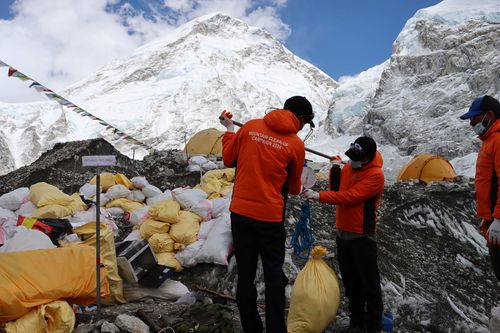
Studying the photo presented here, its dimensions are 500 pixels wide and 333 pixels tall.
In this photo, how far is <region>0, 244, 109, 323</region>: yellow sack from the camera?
8.77 feet

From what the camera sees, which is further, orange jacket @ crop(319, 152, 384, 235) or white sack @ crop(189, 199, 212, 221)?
white sack @ crop(189, 199, 212, 221)

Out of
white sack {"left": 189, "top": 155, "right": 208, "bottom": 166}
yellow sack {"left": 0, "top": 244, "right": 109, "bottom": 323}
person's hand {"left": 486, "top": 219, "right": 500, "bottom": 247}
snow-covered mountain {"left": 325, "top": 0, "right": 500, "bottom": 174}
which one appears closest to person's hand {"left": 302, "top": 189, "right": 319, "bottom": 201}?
person's hand {"left": 486, "top": 219, "right": 500, "bottom": 247}

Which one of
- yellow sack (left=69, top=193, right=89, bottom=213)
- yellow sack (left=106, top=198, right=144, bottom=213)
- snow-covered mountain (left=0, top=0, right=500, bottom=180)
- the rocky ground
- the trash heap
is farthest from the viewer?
snow-covered mountain (left=0, top=0, right=500, bottom=180)

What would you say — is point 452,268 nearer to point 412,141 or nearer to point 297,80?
point 412,141

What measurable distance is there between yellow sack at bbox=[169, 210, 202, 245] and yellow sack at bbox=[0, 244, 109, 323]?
1.50m

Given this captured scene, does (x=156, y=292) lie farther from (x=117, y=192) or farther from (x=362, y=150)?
(x=117, y=192)

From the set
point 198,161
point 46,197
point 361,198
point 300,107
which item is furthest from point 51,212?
point 198,161

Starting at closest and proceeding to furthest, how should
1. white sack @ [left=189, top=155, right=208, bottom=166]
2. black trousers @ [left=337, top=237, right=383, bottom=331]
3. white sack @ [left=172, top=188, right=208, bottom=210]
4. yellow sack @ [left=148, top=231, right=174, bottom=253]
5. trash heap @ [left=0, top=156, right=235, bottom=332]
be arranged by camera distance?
1. trash heap @ [left=0, top=156, right=235, bottom=332]
2. black trousers @ [left=337, top=237, right=383, bottom=331]
3. yellow sack @ [left=148, top=231, right=174, bottom=253]
4. white sack @ [left=172, top=188, right=208, bottom=210]
5. white sack @ [left=189, top=155, right=208, bottom=166]

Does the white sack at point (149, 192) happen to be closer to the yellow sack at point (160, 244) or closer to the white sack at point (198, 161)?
the yellow sack at point (160, 244)

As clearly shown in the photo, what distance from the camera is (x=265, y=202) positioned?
104 inches

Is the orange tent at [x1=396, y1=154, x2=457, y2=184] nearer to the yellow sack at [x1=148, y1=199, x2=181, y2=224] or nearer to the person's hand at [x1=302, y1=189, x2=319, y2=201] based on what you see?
the yellow sack at [x1=148, y1=199, x2=181, y2=224]

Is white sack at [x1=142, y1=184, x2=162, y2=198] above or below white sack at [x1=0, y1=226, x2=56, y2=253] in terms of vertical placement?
above

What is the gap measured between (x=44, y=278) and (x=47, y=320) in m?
0.28

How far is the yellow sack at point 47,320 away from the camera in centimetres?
265
